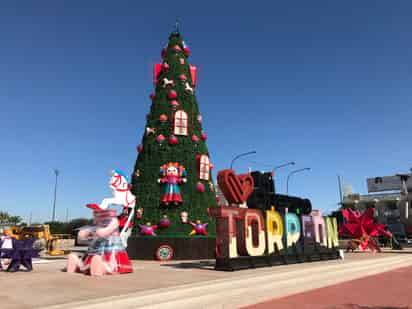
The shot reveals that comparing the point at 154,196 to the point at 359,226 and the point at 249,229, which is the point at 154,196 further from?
the point at 359,226

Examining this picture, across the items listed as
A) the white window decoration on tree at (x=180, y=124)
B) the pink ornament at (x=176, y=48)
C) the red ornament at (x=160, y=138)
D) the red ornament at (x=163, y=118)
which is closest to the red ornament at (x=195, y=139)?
the white window decoration on tree at (x=180, y=124)

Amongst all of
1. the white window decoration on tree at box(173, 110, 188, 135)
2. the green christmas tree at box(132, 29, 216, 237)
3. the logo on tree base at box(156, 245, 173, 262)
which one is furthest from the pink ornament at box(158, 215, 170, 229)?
the white window decoration on tree at box(173, 110, 188, 135)

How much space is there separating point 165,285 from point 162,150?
1376 centimetres

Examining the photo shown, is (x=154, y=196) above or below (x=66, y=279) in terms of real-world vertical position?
above

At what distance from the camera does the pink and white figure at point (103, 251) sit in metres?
14.3

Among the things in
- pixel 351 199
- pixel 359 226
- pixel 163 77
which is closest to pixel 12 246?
pixel 163 77

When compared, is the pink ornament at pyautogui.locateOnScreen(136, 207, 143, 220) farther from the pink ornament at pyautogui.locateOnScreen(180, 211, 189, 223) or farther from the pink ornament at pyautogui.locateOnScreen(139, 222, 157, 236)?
the pink ornament at pyautogui.locateOnScreen(180, 211, 189, 223)

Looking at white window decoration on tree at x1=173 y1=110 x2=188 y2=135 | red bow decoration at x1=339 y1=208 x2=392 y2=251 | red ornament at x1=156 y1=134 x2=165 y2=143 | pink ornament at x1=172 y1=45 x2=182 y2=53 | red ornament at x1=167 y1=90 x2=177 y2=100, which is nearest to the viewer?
red ornament at x1=156 y1=134 x2=165 y2=143

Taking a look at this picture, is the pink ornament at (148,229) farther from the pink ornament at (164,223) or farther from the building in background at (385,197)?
the building in background at (385,197)

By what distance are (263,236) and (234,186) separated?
3003mm

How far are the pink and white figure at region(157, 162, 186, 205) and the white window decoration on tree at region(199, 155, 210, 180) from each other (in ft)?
4.20

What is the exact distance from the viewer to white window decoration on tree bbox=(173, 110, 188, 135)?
24266 millimetres

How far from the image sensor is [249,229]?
52.8 feet

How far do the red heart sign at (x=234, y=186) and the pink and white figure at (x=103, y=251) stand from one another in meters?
4.97
